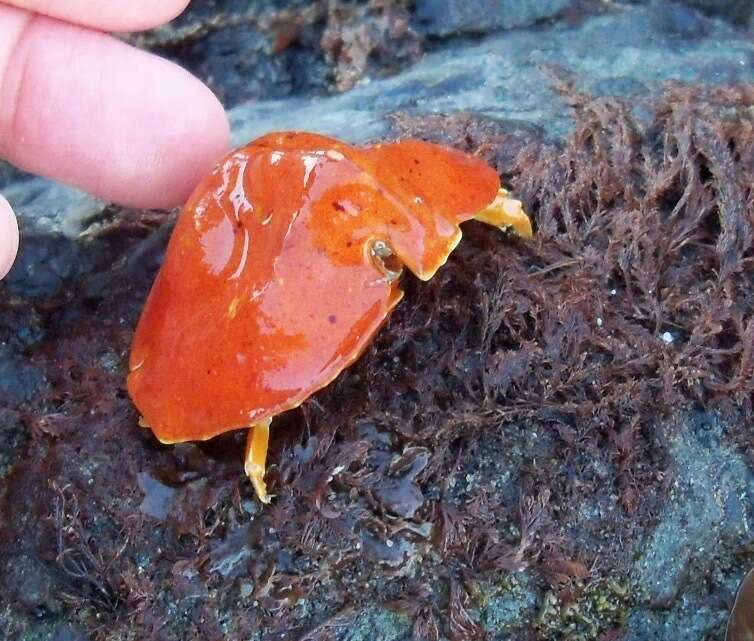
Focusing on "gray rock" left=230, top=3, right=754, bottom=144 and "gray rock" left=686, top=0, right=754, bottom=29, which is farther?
"gray rock" left=686, top=0, right=754, bottom=29

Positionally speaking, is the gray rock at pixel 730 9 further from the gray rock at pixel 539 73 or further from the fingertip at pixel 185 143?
the fingertip at pixel 185 143

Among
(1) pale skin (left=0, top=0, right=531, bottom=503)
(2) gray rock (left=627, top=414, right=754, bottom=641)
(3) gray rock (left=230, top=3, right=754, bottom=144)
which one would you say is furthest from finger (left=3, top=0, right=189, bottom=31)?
(2) gray rock (left=627, top=414, right=754, bottom=641)

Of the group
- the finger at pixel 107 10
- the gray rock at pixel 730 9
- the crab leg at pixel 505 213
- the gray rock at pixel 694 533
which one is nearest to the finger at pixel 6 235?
the finger at pixel 107 10

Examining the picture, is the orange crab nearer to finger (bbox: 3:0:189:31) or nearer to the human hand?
the human hand

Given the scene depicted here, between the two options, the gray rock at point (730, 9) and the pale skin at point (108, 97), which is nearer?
the pale skin at point (108, 97)

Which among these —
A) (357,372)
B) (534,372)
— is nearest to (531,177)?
(534,372)

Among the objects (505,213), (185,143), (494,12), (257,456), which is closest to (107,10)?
(185,143)

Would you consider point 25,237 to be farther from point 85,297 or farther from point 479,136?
point 479,136
